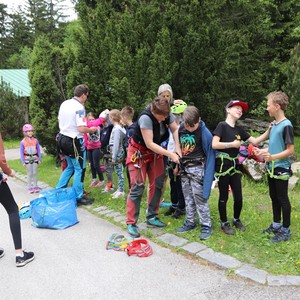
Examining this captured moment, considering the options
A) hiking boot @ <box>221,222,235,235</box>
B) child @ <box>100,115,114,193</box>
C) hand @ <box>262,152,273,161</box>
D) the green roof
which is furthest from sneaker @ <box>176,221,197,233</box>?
the green roof

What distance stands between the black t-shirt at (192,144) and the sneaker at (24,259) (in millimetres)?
2235

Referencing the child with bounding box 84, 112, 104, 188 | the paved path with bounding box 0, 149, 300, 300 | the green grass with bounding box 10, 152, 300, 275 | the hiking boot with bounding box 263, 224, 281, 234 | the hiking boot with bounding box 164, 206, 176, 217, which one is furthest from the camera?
the child with bounding box 84, 112, 104, 188

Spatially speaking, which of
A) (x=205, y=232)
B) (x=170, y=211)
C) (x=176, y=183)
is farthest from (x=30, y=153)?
(x=205, y=232)

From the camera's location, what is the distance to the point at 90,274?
353 centimetres

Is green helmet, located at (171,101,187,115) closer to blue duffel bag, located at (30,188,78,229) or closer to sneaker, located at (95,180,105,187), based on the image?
A: blue duffel bag, located at (30,188,78,229)

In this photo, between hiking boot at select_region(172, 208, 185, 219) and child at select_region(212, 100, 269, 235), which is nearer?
child at select_region(212, 100, 269, 235)

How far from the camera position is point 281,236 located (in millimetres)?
4047

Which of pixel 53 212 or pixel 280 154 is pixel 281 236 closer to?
pixel 280 154

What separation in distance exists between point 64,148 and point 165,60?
12.0ft

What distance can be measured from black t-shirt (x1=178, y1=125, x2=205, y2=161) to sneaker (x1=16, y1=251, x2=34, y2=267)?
224 centimetres

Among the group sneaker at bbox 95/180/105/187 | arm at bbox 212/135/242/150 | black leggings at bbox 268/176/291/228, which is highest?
arm at bbox 212/135/242/150

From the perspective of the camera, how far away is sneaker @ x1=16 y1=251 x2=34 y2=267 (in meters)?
3.75

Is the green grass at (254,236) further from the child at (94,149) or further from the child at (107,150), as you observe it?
the child at (94,149)

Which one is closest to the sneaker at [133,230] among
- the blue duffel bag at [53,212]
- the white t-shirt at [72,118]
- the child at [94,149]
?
the blue duffel bag at [53,212]
